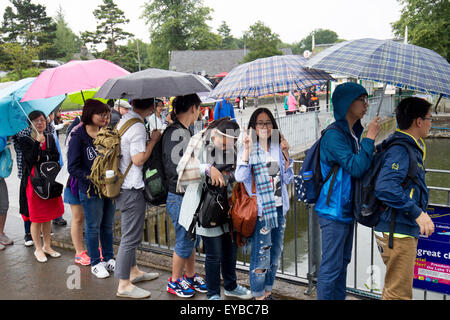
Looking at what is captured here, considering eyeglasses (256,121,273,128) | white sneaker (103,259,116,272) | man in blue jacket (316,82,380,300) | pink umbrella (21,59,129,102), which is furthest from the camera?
white sneaker (103,259,116,272)

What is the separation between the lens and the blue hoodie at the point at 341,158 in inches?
103

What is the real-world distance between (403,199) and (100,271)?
3213 mm

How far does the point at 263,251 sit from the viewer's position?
308 centimetres

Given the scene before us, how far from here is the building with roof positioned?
5556 cm

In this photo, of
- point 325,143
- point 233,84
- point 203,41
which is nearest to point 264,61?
point 233,84

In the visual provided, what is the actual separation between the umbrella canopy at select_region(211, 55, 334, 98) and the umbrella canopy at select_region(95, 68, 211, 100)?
296 mm

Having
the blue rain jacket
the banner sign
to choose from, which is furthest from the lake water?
the blue rain jacket

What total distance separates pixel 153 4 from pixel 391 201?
2573 inches

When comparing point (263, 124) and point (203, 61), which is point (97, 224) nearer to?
point (263, 124)

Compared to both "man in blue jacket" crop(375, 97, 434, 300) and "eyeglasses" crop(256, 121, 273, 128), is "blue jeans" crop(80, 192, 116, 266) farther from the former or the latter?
"man in blue jacket" crop(375, 97, 434, 300)

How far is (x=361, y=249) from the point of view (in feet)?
27.8

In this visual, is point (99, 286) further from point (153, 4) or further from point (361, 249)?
point (153, 4)

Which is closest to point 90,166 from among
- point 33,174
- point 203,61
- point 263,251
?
point 33,174

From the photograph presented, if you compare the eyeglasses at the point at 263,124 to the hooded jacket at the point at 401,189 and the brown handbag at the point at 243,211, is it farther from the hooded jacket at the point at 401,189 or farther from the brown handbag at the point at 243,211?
the hooded jacket at the point at 401,189
